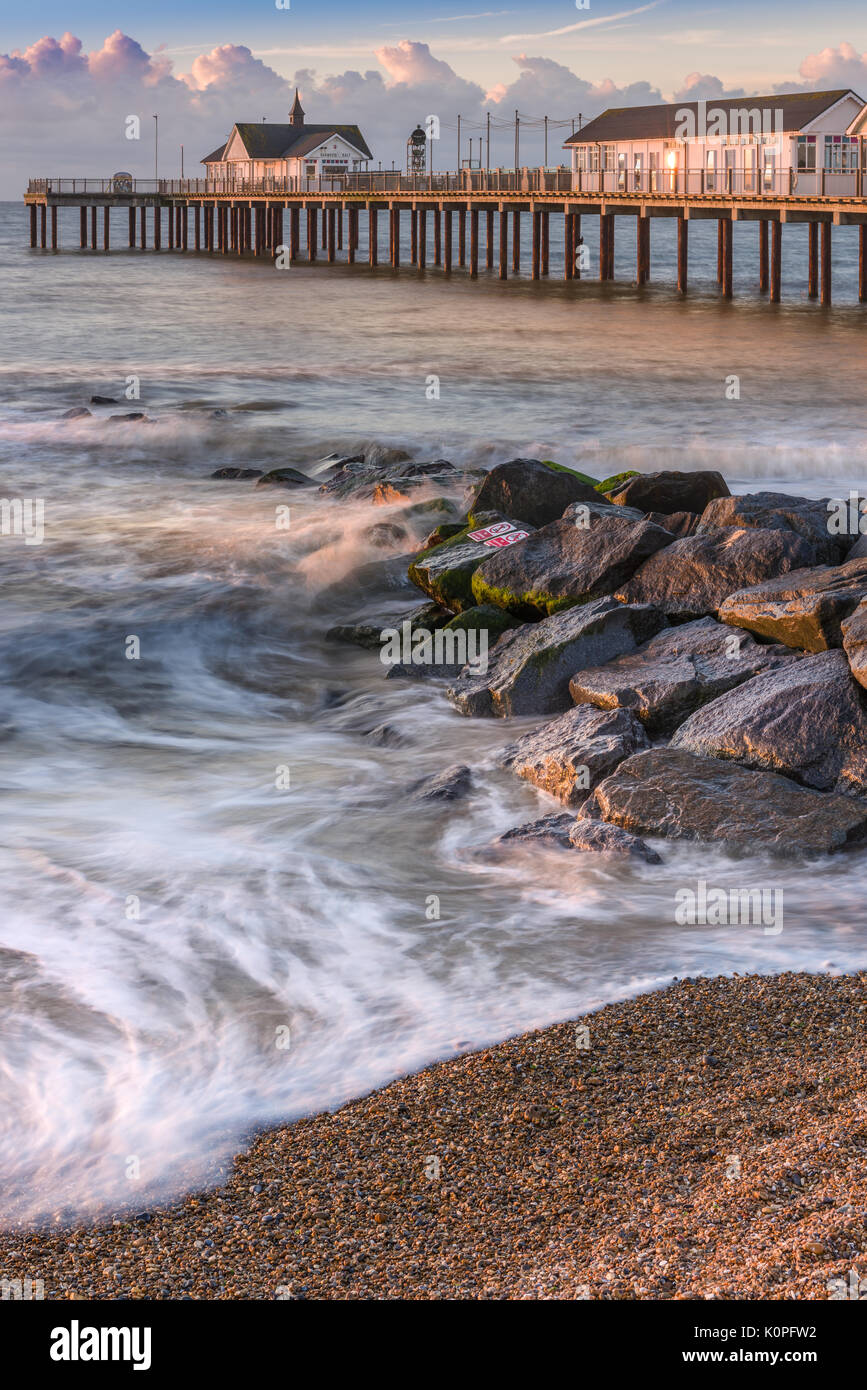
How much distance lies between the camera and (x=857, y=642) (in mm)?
6871

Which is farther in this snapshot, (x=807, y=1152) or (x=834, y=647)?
(x=834, y=647)

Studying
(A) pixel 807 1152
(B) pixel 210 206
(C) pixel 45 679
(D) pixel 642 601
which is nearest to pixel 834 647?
(D) pixel 642 601

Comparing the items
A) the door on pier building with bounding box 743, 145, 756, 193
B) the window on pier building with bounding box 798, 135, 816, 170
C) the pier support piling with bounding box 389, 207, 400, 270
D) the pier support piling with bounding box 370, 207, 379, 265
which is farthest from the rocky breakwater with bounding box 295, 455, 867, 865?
the pier support piling with bounding box 370, 207, 379, 265

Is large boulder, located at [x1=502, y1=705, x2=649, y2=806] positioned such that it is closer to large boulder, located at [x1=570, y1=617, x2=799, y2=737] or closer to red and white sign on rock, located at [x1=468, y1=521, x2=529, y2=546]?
large boulder, located at [x1=570, y1=617, x2=799, y2=737]

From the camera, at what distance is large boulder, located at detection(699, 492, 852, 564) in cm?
894

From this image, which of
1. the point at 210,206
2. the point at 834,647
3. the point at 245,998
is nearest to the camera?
the point at 245,998

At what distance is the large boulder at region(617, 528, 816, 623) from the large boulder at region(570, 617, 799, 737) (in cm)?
31

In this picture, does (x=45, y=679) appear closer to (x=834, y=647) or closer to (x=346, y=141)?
(x=834, y=647)

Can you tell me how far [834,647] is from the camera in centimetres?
745

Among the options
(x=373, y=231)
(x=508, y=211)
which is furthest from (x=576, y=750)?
(x=373, y=231)

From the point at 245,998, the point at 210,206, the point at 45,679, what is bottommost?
the point at 245,998

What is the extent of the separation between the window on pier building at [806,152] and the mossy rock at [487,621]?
33.7m
